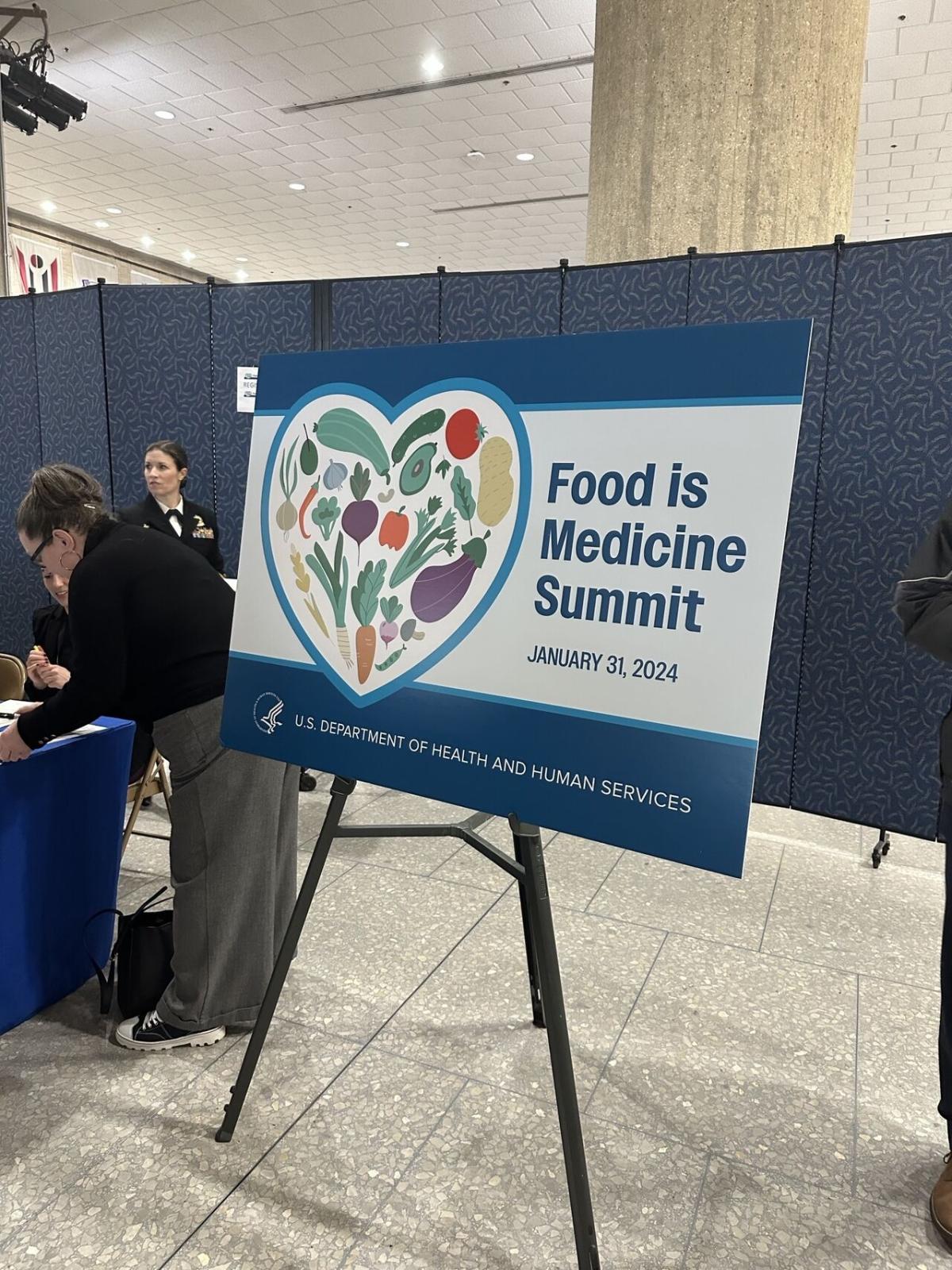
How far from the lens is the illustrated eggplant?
138 centimetres

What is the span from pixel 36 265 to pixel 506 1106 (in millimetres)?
11713

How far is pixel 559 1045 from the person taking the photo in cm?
136

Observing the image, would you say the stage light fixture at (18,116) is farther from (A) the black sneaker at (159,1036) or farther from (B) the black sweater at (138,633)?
(A) the black sneaker at (159,1036)

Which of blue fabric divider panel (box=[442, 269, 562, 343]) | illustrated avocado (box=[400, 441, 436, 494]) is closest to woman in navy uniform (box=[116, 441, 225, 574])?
blue fabric divider panel (box=[442, 269, 562, 343])

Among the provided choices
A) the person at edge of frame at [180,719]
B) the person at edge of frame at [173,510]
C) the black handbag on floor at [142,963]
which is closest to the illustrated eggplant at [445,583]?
the person at edge of frame at [180,719]

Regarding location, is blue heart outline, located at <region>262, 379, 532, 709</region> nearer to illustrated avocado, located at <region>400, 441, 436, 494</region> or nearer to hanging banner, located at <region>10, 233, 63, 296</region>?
illustrated avocado, located at <region>400, 441, 436, 494</region>

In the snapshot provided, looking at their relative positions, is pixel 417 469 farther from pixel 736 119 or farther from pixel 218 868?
pixel 736 119

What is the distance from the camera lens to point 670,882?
2969 mm

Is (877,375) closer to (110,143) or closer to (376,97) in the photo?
(376,97)

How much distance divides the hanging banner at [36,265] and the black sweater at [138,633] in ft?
32.1

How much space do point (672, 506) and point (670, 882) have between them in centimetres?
211

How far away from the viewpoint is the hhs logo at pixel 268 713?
1.60 m

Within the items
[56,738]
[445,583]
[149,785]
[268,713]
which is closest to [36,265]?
[149,785]

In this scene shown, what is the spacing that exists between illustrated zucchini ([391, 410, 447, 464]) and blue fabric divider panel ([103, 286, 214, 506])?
9.96 feet
